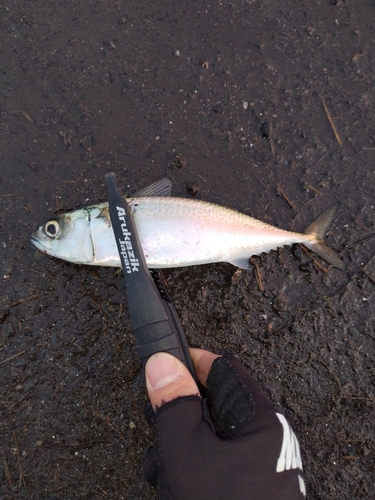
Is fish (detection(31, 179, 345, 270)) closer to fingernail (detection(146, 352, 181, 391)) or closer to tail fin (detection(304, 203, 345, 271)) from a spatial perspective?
tail fin (detection(304, 203, 345, 271))

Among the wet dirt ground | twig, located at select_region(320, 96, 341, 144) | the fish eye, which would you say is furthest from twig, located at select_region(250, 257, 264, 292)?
the fish eye

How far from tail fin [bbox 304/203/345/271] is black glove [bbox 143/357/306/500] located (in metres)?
1.24

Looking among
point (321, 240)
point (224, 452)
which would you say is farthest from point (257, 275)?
point (224, 452)

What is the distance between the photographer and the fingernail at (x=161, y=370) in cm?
210

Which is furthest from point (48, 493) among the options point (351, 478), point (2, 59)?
point (2, 59)

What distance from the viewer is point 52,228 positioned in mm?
2574

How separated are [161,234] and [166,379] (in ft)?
3.22

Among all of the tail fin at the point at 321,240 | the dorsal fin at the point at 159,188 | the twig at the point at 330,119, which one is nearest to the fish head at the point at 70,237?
the dorsal fin at the point at 159,188

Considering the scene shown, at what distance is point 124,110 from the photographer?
2.92 metres

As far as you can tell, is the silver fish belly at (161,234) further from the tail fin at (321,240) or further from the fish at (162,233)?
the tail fin at (321,240)

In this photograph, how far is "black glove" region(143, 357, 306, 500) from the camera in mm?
1877

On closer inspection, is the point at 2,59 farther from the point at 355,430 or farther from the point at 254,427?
the point at 355,430

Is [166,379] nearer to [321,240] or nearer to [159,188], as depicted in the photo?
[159,188]

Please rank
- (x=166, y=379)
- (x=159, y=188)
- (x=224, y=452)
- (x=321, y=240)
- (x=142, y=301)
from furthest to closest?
(x=321, y=240)
(x=159, y=188)
(x=142, y=301)
(x=166, y=379)
(x=224, y=452)
